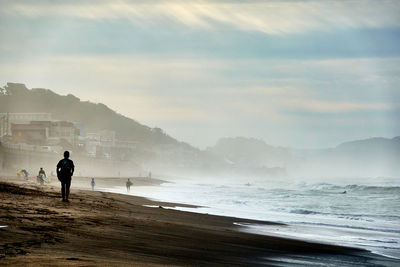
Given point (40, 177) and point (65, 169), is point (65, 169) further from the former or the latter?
point (40, 177)

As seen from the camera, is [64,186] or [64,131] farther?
[64,131]

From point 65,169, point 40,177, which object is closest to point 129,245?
point 65,169

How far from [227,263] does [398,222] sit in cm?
1869

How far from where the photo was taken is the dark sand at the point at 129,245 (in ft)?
25.0

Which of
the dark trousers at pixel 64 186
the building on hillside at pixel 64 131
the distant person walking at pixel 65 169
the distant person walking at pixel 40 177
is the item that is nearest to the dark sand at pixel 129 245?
the distant person walking at pixel 65 169

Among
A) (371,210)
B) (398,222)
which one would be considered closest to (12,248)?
(398,222)

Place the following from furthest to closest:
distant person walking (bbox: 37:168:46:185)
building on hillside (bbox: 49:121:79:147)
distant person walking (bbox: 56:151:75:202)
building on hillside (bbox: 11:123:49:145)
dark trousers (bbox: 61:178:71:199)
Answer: building on hillside (bbox: 49:121:79:147) → building on hillside (bbox: 11:123:49:145) → distant person walking (bbox: 37:168:46:185) → dark trousers (bbox: 61:178:71:199) → distant person walking (bbox: 56:151:75:202)

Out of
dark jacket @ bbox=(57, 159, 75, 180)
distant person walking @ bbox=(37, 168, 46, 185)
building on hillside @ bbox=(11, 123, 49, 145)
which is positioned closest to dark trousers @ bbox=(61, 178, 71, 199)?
dark jacket @ bbox=(57, 159, 75, 180)

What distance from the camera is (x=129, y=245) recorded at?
31.9 ft

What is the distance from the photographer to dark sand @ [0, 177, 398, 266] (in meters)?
7.61

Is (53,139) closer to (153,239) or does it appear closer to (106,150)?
(106,150)

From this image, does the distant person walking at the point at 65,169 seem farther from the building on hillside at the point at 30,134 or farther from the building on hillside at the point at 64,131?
the building on hillside at the point at 64,131

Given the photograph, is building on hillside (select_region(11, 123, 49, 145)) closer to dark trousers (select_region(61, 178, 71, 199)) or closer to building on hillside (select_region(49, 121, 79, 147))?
building on hillside (select_region(49, 121, 79, 147))

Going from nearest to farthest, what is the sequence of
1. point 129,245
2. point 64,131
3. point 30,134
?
point 129,245 < point 30,134 < point 64,131
